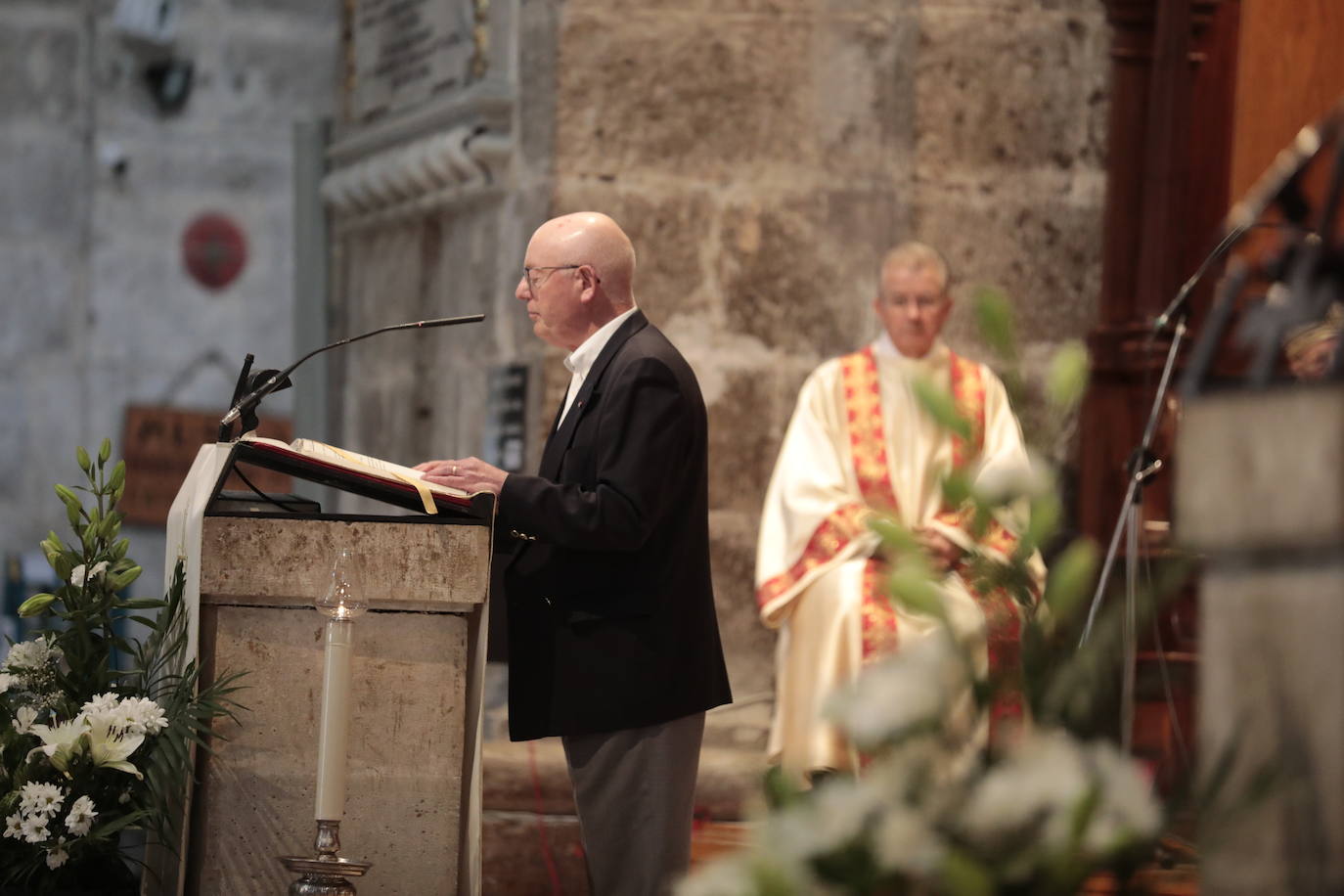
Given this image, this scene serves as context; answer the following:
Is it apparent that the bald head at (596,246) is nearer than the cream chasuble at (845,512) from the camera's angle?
Yes

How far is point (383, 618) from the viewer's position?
341 cm

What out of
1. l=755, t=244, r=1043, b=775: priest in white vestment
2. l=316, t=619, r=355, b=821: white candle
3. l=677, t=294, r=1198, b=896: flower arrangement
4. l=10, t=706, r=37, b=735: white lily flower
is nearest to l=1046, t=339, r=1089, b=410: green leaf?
l=677, t=294, r=1198, b=896: flower arrangement

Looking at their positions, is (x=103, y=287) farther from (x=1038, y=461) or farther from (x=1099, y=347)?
(x=1038, y=461)

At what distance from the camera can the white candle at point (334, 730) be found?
117 inches

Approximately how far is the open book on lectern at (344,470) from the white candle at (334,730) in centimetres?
33

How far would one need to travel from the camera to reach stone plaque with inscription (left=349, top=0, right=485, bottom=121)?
676cm

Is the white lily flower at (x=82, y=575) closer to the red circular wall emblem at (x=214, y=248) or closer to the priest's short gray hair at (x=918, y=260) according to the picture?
the priest's short gray hair at (x=918, y=260)

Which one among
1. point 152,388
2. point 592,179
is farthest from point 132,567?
point 152,388

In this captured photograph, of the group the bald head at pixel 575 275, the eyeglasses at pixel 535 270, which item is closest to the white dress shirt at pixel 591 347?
the bald head at pixel 575 275

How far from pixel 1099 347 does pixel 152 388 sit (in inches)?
197

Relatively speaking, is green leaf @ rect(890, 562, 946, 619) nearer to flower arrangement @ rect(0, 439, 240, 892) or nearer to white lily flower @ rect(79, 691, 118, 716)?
flower arrangement @ rect(0, 439, 240, 892)

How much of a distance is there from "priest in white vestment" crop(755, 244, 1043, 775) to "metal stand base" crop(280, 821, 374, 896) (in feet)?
6.99

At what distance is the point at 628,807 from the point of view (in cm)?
356

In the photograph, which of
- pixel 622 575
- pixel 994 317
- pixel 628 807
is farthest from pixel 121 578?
pixel 994 317
